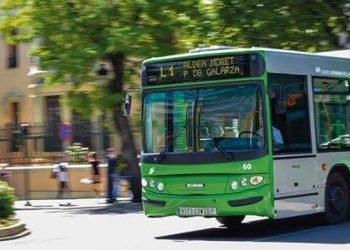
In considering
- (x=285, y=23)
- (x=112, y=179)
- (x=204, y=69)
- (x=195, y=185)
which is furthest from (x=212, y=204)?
(x=112, y=179)

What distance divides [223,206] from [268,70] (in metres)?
2.31

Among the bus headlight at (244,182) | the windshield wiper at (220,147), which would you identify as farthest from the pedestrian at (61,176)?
the bus headlight at (244,182)

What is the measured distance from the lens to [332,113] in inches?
587

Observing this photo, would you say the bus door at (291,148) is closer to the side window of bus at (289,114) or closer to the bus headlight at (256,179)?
the side window of bus at (289,114)

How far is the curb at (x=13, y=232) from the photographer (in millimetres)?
15812

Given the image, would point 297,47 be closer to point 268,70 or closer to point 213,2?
point 213,2

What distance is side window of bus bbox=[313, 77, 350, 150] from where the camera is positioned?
14516 mm

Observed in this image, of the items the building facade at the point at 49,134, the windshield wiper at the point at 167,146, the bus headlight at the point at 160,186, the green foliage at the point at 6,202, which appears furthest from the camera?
the building facade at the point at 49,134

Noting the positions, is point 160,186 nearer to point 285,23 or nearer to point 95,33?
point 285,23

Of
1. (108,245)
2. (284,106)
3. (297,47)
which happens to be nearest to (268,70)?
(284,106)

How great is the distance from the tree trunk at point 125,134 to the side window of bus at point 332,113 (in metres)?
11.1

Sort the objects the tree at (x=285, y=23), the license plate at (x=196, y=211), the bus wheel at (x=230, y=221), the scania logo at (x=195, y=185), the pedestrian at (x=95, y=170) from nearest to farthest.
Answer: the license plate at (x=196, y=211), the scania logo at (x=195, y=185), the bus wheel at (x=230, y=221), the tree at (x=285, y=23), the pedestrian at (x=95, y=170)

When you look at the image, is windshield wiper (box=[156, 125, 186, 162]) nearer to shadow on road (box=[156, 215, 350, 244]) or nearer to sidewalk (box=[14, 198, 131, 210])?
shadow on road (box=[156, 215, 350, 244])

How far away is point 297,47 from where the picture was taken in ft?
76.6
